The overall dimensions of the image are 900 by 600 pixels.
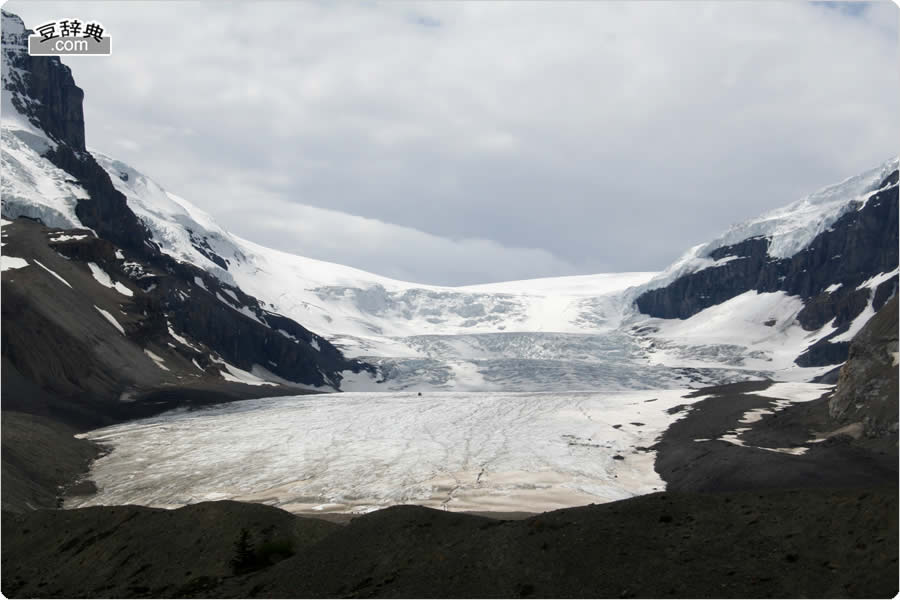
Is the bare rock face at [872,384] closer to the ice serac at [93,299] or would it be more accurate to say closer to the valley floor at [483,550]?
the valley floor at [483,550]

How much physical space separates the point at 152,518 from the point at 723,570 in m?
18.0

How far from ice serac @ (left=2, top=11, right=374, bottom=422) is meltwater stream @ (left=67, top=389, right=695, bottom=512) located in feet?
39.4

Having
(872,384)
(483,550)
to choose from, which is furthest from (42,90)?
(483,550)

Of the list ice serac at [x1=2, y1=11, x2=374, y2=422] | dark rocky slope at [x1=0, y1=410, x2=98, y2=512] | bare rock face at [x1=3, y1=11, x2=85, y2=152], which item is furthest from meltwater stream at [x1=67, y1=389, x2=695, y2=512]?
bare rock face at [x1=3, y1=11, x2=85, y2=152]

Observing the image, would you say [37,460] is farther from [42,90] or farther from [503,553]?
[42,90]

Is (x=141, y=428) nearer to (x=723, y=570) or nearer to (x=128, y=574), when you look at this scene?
(x=128, y=574)

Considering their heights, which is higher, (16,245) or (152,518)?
(16,245)

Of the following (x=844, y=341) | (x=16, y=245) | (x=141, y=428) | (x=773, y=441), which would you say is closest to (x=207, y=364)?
(x=16, y=245)

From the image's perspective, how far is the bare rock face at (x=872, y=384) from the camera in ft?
161

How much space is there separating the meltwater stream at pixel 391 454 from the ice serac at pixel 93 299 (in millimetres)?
12004

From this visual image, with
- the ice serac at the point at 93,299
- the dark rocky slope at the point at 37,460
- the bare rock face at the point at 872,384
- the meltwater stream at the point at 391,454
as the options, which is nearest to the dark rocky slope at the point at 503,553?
the dark rocky slope at the point at 37,460

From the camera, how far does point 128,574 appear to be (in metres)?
23.7

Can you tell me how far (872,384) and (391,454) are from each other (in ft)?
107

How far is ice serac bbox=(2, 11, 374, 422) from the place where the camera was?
80312 millimetres
